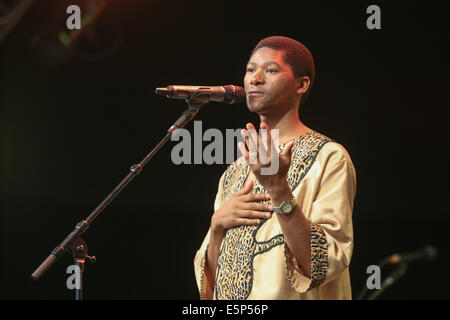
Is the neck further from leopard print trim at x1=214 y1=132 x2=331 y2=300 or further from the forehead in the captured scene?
the forehead

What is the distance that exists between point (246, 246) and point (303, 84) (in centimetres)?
71

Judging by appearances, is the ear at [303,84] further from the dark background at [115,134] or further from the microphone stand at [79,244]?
the dark background at [115,134]

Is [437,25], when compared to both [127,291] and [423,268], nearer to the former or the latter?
[423,268]

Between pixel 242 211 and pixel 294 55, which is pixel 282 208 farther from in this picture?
pixel 294 55

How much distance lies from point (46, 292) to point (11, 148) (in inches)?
38.1

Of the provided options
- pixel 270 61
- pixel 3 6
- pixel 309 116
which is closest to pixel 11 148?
pixel 3 6

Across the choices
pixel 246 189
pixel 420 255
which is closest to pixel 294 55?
pixel 246 189

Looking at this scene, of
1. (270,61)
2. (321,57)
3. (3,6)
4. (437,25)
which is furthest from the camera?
(3,6)

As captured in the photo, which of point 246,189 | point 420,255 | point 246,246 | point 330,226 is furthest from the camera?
point 420,255

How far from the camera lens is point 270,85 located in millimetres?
2496

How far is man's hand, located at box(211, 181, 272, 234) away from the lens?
235 centimetres

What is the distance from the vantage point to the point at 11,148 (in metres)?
4.14

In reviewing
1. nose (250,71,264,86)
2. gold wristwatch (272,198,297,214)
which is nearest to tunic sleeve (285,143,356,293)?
gold wristwatch (272,198,297,214)
